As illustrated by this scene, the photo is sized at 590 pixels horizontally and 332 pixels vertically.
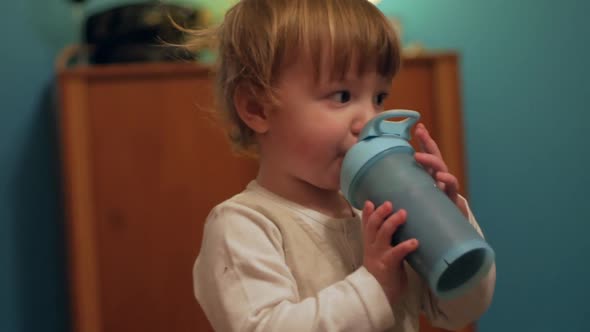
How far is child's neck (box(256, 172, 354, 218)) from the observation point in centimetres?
70

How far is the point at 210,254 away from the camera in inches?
25.2

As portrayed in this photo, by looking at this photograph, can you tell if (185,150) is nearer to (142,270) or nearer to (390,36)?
(142,270)

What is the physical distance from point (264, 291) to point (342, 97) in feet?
0.75

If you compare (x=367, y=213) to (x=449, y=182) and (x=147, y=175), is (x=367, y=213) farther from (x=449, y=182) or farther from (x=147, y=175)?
(x=147, y=175)

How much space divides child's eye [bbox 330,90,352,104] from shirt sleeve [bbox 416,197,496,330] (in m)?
0.18

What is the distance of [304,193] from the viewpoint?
697 millimetres

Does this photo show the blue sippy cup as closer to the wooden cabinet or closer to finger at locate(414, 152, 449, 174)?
finger at locate(414, 152, 449, 174)

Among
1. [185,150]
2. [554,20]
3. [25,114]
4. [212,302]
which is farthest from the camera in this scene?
[554,20]

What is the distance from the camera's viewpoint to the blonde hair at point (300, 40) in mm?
646

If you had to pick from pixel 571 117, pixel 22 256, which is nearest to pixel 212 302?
pixel 22 256

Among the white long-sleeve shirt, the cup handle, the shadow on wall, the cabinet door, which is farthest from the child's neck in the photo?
the shadow on wall

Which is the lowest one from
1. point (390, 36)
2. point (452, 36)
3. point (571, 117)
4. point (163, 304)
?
point (163, 304)

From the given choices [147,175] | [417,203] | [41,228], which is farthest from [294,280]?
[41,228]

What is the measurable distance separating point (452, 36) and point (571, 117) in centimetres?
40
